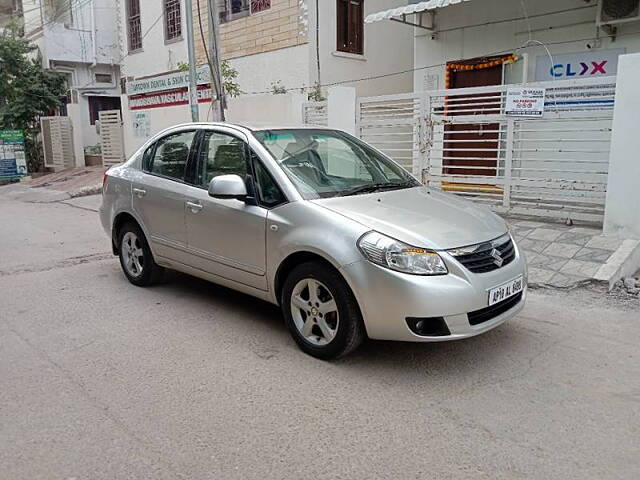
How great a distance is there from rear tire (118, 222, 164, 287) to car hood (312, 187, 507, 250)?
7.67 feet

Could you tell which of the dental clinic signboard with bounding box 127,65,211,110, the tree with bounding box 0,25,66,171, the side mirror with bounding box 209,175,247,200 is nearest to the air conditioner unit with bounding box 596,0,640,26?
Result: the side mirror with bounding box 209,175,247,200

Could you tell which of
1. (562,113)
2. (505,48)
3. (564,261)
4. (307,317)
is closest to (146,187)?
(307,317)

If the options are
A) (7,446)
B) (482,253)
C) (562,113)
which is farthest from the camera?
(562,113)

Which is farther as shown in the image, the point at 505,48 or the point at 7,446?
the point at 505,48

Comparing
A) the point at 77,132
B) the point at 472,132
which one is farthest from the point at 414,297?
the point at 77,132

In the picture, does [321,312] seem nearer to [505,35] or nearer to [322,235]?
[322,235]

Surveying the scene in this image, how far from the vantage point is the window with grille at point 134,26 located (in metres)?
19.0

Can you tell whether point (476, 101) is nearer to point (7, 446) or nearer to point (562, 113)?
point (562, 113)

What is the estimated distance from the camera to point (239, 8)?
15.0 m

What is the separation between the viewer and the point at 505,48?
411 inches

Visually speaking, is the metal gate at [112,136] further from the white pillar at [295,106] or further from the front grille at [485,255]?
the front grille at [485,255]

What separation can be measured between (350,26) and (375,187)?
10.7 meters

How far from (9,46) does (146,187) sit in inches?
659

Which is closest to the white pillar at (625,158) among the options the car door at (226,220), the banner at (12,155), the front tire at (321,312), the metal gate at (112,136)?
the front tire at (321,312)
